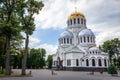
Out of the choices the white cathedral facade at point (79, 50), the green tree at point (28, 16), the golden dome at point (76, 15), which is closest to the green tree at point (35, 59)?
the white cathedral facade at point (79, 50)

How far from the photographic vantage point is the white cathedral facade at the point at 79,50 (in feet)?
174

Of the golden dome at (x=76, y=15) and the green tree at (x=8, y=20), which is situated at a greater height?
the golden dome at (x=76, y=15)

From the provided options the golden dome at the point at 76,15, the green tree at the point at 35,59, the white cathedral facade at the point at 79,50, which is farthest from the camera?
the green tree at the point at 35,59

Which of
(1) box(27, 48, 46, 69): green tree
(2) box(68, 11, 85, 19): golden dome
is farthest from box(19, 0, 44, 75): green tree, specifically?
(1) box(27, 48, 46, 69): green tree

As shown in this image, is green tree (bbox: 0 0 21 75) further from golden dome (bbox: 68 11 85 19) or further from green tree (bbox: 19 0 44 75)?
golden dome (bbox: 68 11 85 19)

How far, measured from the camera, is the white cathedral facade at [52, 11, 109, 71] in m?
52.9

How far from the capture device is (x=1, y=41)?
111ft

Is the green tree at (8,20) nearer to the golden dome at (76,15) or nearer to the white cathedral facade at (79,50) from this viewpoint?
the white cathedral facade at (79,50)

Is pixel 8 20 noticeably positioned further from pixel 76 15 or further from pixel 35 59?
pixel 35 59

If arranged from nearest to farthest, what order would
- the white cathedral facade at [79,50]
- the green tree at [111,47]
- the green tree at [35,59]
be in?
the white cathedral facade at [79,50] < the green tree at [111,47] < the green tree at [35,59]

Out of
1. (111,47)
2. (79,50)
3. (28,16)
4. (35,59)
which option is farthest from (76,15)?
(28,16)

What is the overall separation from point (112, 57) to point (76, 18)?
76.2 feet

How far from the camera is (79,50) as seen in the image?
58.4 m

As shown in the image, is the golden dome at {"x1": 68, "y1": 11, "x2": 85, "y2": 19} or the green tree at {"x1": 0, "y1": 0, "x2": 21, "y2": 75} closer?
the green tree at {"x1": 0, "y1": 0, "x2": 21, "y2": 75}
